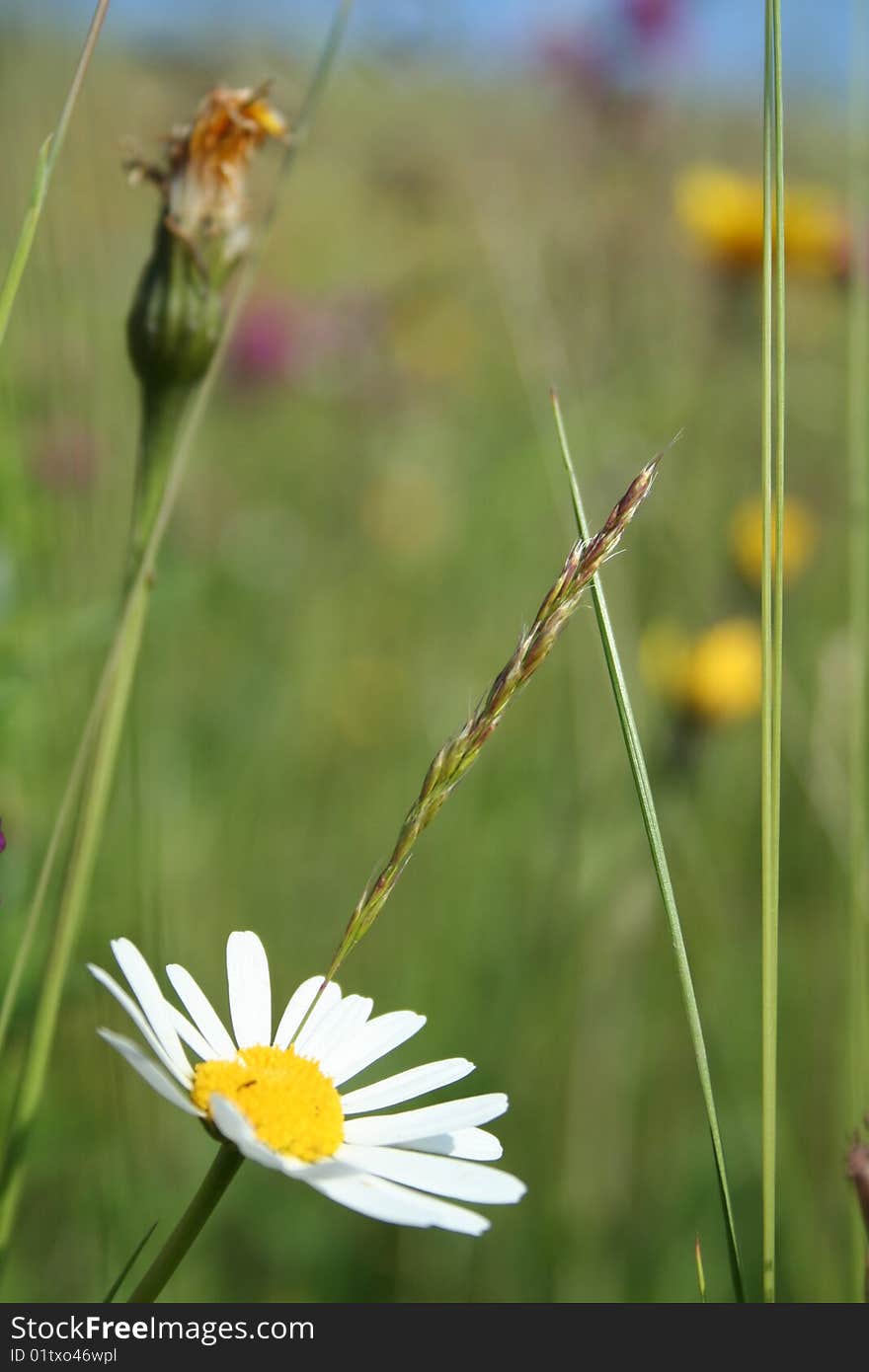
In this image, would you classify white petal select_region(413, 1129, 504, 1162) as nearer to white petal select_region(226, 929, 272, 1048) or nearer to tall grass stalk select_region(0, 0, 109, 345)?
white petal select_region(226, 929, 272, 1048)

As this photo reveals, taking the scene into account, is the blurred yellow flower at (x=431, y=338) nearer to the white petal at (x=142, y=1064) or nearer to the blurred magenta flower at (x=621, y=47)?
the blurred magenta flower at (x=621, y=47)

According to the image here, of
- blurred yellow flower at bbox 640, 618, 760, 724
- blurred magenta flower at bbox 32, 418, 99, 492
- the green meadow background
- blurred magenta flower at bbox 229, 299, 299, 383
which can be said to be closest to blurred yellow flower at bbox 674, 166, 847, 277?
the green meadow background

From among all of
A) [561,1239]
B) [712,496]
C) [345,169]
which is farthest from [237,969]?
[712,496]

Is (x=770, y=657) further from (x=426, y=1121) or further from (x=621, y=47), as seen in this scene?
(x=621, y=47)

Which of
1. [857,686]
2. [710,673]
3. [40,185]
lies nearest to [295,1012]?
[40,185]

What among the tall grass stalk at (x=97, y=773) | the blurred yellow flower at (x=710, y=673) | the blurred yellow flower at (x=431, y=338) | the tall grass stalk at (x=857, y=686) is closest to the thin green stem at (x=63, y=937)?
the tall grass stalk at (x=97, y=773)

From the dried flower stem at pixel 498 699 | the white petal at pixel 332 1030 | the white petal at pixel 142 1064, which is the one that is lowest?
the white petal at pixel 142 1064

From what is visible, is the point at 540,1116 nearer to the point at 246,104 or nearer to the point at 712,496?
the point at 246,104
